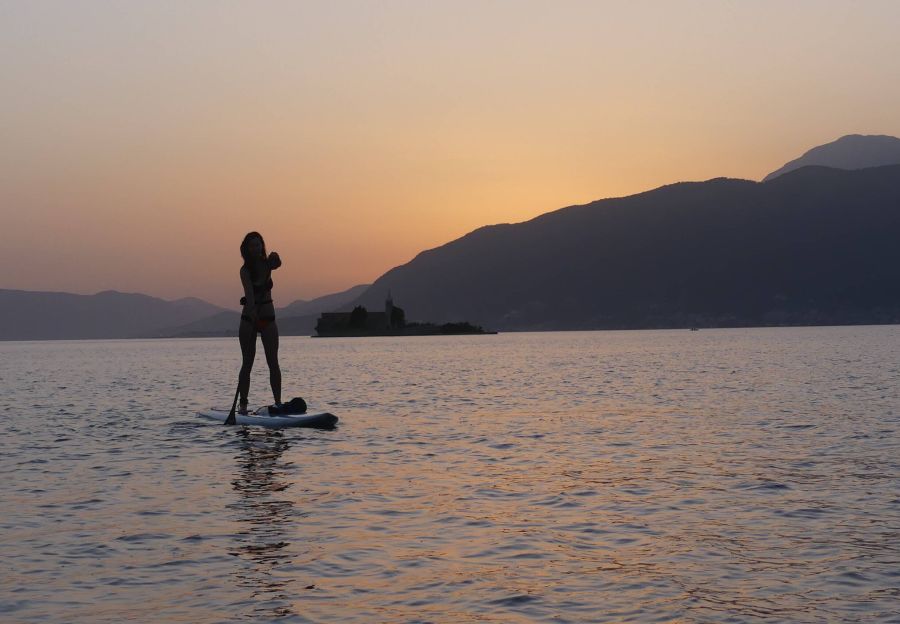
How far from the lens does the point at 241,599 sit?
9500mm

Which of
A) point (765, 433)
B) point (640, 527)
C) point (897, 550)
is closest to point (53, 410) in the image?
point (765, 433)

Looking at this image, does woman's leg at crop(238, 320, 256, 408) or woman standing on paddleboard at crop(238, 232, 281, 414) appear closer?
woman standing on paddleboard at crop(238, 232, 281, 414)

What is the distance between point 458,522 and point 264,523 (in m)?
2.73

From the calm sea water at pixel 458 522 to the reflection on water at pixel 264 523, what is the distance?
52 millimetres

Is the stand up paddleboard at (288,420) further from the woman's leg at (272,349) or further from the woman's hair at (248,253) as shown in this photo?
the woman's hair at (248,253)

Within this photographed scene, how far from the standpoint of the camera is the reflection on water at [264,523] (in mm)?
9742

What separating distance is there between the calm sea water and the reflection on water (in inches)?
2.1

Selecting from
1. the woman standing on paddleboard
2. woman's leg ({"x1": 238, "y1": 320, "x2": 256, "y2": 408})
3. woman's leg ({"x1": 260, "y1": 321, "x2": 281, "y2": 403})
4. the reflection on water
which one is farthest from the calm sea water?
the woman standing on paddleboard

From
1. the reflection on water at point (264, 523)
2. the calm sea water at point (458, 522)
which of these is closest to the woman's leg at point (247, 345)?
the calm sea water at point (458, 522)

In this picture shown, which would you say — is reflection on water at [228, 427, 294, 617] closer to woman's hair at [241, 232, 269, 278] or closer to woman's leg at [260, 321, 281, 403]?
woman's leg at [260, 321, 281, 403]

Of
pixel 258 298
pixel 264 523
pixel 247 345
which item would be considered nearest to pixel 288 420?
pixel 247 345

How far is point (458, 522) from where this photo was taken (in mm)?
13336

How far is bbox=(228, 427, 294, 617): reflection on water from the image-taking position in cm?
974

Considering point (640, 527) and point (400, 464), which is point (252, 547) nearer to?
point (640, 527)
